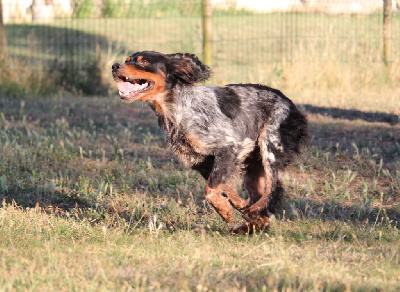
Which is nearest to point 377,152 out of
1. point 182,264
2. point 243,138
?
point 243,138

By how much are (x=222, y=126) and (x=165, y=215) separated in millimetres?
963

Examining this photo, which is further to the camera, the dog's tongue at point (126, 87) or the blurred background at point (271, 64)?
the blurred background at point (271, 64)

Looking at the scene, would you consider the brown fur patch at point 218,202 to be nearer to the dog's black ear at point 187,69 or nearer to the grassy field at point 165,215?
the grassy field at point 165,215

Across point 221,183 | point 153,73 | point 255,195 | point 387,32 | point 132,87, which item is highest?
point 387,32

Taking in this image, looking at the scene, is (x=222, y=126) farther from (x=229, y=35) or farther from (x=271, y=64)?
(x=229, y=35)

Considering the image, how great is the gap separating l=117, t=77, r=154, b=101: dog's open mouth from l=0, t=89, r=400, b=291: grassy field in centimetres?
103

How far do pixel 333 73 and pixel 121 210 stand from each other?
8861 millimetres

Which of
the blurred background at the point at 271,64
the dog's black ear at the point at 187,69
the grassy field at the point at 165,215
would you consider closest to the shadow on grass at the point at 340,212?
the grassy field at the point at 165,215

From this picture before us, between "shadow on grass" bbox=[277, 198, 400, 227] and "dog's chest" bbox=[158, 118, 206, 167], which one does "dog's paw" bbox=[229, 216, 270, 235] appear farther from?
"dog's chest" bbox=[158, 118, 206, 167]

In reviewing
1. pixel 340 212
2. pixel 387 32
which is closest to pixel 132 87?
pixel 340 212

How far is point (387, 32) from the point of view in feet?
46.3

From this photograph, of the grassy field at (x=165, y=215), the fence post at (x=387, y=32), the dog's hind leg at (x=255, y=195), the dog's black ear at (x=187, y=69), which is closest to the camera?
the grassy field at (x=165, y=215)

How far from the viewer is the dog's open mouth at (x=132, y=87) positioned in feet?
18.0

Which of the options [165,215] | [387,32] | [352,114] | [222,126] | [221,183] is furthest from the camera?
[387,32]
